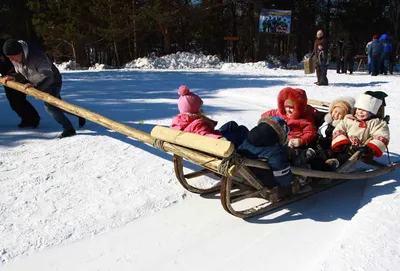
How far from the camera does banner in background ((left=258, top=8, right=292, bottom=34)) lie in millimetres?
18453

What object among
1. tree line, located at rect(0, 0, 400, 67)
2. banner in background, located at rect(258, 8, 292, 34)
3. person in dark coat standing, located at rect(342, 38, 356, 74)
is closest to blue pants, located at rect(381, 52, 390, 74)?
person in dark coat standing, located at rect(342, 38, 356, 74)

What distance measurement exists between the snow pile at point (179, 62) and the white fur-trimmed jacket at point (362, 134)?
14.7 m

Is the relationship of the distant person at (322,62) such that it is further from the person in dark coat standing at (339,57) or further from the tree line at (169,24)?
the tree line at (169,24)

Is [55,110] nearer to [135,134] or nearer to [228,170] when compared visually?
[135,134]

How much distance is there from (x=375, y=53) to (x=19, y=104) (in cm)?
1145

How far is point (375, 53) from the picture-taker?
12.1 meters

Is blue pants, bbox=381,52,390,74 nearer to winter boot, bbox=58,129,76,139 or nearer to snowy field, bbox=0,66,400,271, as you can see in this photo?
snowy field, bbox=0,66,400,271

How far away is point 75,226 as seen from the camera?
2.83 meters

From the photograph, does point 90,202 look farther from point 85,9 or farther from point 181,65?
point 85,9

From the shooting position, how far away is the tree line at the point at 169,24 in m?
19.8

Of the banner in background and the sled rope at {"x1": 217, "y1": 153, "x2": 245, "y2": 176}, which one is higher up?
the banner in background

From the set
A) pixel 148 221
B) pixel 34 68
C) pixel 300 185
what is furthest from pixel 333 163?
pixel 34 68

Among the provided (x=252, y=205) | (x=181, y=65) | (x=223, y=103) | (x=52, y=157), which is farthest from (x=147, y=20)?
(x=252, y=205)

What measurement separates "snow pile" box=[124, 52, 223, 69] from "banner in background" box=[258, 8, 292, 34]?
10.2 ft
